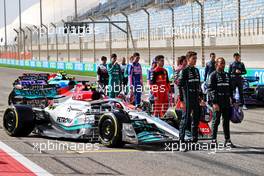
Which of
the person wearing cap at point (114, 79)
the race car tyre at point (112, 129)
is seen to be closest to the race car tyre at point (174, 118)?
the race car tyre at point (112, 129)

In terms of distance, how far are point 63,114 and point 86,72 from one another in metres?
29.6

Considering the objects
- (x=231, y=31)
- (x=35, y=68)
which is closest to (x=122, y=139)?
(x=231, y=31)

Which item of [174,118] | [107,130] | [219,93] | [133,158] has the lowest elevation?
[133,158]

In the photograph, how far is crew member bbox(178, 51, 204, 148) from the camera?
28.2ft

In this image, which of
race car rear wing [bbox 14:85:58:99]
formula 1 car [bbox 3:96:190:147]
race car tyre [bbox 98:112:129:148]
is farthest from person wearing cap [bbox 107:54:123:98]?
race car tyre [bbox 98:112:129:148]

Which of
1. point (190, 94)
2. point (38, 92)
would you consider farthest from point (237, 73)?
point (190, 94)

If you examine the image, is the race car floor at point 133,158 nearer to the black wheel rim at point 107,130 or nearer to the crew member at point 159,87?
the black wheel rim at point 107,130

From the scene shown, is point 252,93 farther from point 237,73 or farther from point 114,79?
point 114,79

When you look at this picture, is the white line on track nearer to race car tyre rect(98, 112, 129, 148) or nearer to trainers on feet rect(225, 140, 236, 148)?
race car tyre rect(98, 112, 129, 148)

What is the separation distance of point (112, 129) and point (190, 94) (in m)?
1.38

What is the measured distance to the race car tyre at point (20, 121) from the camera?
10.2 meters

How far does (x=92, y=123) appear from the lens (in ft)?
30.7

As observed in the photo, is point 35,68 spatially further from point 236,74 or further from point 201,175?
point 201,175

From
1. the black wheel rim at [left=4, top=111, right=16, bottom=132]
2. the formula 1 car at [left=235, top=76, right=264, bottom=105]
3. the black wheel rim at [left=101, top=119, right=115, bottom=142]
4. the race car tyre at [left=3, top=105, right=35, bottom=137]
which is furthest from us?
the formula 1 car at [left=235, top=76, right=264, bottom=105]
